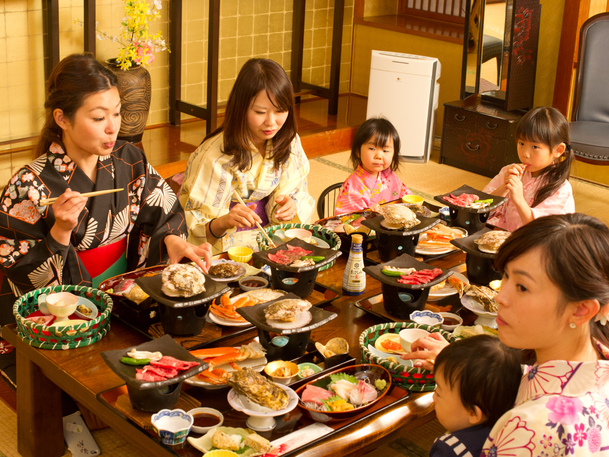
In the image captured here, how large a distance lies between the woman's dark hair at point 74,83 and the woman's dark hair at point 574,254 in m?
1.52

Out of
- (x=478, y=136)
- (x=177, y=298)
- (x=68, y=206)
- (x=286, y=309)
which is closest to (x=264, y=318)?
(x=286, y=309)

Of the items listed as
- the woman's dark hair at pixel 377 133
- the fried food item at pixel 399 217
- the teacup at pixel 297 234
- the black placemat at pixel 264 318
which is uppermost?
the woman's dark hair at pixel 377 133

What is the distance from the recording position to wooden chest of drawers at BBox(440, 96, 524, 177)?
5.46m

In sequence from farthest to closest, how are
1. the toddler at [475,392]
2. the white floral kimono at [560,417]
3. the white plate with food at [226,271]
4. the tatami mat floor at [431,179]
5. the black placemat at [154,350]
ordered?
the tatami mat floor at [431,179] → the white plate with food at [226,271] → the black placemat at [154,350] → the toddler at [475,392] → the white floral kimono at [560,417]

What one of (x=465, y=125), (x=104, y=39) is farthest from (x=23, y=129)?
(x=465, y=125)

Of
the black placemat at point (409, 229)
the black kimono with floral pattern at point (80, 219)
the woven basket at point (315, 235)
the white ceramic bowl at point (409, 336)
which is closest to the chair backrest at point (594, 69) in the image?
the black placemat at point (409, 229)

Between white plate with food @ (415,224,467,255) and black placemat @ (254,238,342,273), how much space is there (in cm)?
49

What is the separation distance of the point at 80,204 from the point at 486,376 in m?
1.33

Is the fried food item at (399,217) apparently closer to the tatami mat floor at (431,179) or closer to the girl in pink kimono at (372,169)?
the girl in pink kimono at (372,169)

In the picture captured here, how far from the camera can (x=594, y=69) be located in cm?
484

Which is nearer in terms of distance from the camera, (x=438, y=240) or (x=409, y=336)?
(x=409, y=336)

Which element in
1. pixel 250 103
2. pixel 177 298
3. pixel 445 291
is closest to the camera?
pixel 177 298

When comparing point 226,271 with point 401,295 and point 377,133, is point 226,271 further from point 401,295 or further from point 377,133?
point 377,133

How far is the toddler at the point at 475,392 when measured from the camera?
57.0 inches
